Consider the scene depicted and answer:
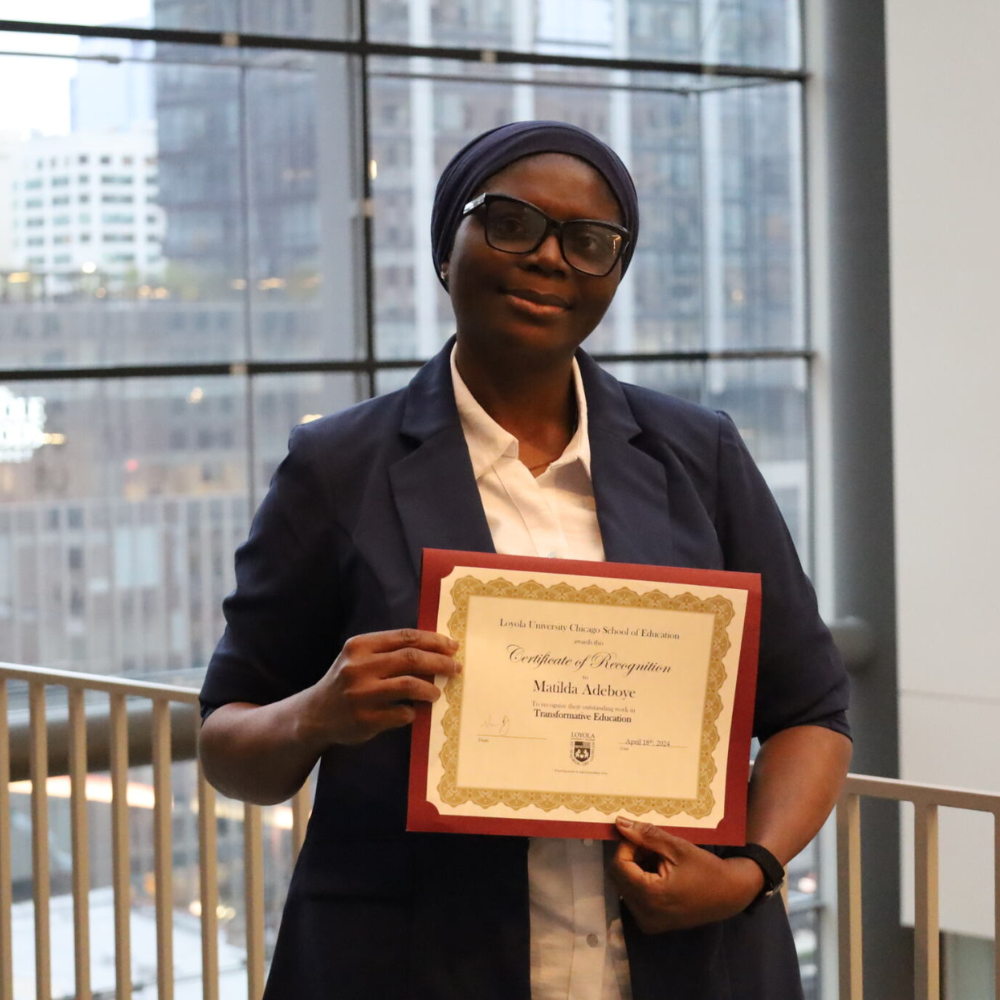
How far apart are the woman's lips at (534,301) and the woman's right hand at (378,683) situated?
29 centimetres

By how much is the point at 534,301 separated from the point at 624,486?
0.19 metres

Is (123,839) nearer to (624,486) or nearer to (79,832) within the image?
(79,832)

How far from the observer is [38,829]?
8.17 ft

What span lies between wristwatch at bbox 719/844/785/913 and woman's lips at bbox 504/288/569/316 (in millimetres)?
481

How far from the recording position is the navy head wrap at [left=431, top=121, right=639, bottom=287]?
46.2 inches

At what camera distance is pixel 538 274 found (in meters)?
1.16

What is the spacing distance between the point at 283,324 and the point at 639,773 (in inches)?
216

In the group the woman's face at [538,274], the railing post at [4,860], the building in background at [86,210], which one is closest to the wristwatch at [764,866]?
the woman's face at [538,274]

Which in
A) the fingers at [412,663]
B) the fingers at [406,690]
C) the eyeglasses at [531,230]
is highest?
the eyeglasses at [531,230]

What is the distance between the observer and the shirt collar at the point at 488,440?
124cm

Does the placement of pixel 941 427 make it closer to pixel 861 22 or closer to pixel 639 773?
pixel 861 22

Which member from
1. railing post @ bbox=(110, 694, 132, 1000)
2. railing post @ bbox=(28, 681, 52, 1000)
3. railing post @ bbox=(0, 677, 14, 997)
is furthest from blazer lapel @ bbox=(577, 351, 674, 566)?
railing post @ bbox=(0, 677, 14, 997)

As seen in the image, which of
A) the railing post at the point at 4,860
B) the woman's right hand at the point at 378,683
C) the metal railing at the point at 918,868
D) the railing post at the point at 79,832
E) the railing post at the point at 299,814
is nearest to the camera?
the woman's right hand at the point at 378,683
